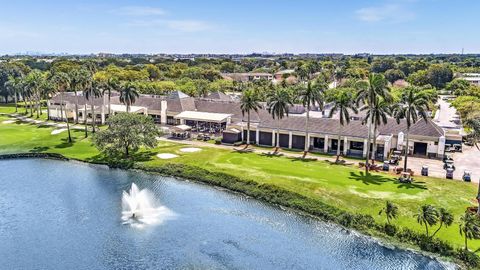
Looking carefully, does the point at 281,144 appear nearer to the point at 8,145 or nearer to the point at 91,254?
the point at 91,254

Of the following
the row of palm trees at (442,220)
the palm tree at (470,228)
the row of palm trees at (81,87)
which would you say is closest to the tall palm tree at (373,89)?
the row of palm trees at (442,220)

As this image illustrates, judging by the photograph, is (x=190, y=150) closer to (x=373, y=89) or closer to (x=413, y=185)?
(x=373, y=89)

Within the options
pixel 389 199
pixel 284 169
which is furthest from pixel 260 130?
pixel 389 199

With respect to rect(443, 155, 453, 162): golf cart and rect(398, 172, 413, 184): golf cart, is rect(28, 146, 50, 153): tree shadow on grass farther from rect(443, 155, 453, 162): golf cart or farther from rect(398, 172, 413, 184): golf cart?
rect(443, 155, 453, 162): golf cart

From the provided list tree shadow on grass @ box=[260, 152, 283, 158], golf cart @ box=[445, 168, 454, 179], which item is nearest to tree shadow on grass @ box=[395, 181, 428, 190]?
golf cart @ box=[445, 168, 454, 179]

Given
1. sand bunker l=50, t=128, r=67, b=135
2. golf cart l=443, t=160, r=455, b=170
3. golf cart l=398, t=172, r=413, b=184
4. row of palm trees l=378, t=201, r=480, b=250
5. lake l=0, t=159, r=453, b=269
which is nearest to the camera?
row of palm trees l=378, t=201, r=480, b=250

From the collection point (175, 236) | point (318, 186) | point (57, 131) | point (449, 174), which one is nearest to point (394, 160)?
point (449, 174)

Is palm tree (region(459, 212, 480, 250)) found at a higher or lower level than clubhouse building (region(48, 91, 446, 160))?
lower
